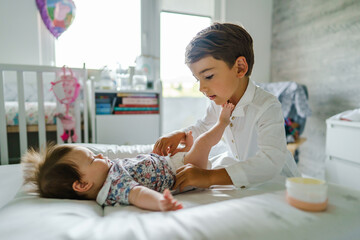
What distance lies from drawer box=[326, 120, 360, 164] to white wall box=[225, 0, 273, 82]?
1278 millimetres

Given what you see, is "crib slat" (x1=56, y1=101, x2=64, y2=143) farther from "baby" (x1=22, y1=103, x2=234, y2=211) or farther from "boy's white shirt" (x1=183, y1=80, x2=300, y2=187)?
"boy's white shirt" (x1=183, y1=80, x2=300, y2=187)

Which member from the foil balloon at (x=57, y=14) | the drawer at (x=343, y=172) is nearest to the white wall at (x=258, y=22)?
the drawer at (x=343, y=172)

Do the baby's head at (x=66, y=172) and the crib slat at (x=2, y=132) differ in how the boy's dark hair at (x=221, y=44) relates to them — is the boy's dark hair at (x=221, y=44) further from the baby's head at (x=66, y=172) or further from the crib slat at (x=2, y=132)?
the crib slat at (x=2, y=132)

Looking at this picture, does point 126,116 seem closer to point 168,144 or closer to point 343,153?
point 168,144

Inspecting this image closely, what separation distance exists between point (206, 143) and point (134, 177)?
0.29 m

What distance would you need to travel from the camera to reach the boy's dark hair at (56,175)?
0.74m

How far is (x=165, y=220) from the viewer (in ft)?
1.37

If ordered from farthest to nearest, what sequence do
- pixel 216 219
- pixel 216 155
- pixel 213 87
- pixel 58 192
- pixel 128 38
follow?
pixel 128 38, pixel 216 155, pixel 213 87, pixel 58 192, pixel 216 219

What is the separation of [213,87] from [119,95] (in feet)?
4.58

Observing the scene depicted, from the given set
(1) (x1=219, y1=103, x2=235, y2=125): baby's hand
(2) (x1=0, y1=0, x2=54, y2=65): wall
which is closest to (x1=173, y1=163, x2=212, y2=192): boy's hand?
(1) (x1=219, y1=103, x2=235, y2=125): baby's hand

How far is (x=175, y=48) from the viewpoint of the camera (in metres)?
2.82

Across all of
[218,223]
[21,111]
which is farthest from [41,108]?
[218,223]

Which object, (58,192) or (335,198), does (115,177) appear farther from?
(335,198)

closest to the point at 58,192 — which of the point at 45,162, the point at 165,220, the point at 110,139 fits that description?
the point at 45,162
